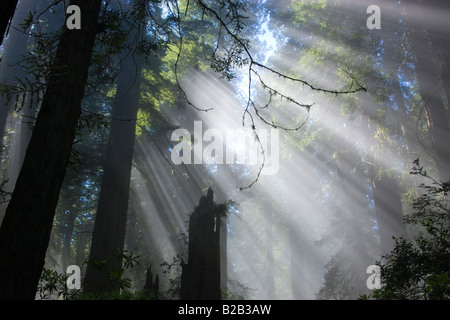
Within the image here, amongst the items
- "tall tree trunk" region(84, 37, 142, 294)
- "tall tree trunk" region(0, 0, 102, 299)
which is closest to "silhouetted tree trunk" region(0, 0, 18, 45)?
"tall tree trunk" region(0, 0, 102, 299)

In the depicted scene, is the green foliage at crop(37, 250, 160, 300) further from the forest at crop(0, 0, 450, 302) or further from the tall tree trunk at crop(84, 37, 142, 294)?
the tall tree trunk at crop(84, 37, 142, 294)

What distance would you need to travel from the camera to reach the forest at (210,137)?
2684mm

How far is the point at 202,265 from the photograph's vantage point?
4.34 metres

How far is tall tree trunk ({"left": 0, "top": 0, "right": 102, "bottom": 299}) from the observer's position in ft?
6.32

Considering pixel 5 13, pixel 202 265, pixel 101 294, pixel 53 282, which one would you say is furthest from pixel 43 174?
pixel 101 294

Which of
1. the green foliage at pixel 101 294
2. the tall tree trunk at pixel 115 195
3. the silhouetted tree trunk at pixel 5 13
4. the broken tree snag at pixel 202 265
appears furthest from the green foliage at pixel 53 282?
the tall tree trunk at pixel 115 195

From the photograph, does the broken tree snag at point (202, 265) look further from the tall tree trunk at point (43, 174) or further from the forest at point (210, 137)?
the tall tree trunk at point (43, 174)

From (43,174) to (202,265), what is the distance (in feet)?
9.04

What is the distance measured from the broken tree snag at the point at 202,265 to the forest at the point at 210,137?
0.02 meters

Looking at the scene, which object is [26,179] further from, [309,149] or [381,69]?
[309,149]

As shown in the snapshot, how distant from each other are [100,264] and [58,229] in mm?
21103

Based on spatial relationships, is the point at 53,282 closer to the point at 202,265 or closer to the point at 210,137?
the point at 202,265
